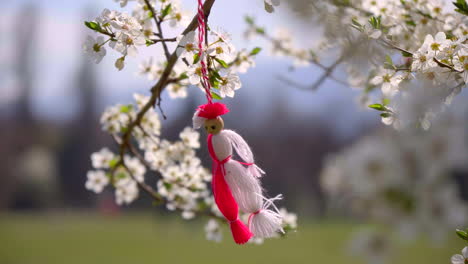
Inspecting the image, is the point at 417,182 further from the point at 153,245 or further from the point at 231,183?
the point at 153,245

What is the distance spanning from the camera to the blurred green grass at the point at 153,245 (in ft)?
14.2

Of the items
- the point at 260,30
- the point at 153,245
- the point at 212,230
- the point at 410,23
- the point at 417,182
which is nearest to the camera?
the point at 410,23

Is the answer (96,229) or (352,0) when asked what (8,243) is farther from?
(352,0)

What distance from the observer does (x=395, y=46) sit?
0.46m

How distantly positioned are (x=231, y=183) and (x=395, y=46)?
229 mm

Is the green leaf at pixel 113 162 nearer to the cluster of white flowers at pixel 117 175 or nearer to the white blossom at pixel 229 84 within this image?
the cluster of white flowers at pixel 117 175

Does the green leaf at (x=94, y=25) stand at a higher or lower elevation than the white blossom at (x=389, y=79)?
lower

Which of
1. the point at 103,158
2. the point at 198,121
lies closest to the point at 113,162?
the point at 103,158

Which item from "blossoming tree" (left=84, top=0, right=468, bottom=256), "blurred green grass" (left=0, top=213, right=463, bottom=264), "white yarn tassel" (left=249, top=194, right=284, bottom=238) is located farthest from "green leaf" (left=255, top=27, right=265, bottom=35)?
"blurred green grass" (left=0, top=213, right=463, bottom=264)

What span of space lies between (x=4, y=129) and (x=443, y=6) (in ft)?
33.3

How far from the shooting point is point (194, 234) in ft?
21.5

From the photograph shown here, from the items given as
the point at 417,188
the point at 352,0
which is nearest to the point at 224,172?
the point at 352,0

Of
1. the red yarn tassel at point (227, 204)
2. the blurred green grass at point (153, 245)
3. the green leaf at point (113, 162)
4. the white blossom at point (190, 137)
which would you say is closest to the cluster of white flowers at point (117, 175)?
Answer: the green leaf at point (113, 162)

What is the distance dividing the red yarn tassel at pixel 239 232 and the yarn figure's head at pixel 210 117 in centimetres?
11
